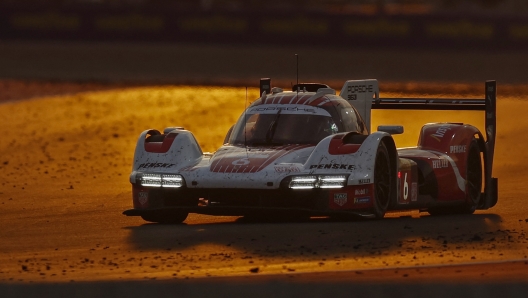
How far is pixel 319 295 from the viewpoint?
8086mm

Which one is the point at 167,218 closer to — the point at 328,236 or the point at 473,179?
the point at 328,236

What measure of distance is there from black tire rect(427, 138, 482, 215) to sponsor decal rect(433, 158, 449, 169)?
42cm

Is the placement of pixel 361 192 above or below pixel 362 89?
below

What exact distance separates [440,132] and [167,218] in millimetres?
3252

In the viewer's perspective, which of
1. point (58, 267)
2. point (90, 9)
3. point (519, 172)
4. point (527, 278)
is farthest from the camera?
point (90, 9)

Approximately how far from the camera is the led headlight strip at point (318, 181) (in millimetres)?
11844

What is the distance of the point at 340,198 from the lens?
11.9 meters

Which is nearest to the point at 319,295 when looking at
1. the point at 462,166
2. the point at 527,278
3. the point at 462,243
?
the point at 527,278

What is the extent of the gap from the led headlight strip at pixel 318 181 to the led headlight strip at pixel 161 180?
40.3 inches

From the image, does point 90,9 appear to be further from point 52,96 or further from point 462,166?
point 462,166

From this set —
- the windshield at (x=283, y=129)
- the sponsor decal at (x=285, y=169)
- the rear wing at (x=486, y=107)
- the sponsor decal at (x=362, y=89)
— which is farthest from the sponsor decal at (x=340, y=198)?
the sponsor decal at (x=362, y=89)

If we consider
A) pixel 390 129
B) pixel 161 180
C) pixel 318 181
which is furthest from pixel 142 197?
pixel 390 129

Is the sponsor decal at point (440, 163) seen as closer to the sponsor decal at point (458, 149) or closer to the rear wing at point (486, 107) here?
the sponsor decal at point (458, 149)

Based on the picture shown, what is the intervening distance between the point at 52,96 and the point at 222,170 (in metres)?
18.1
